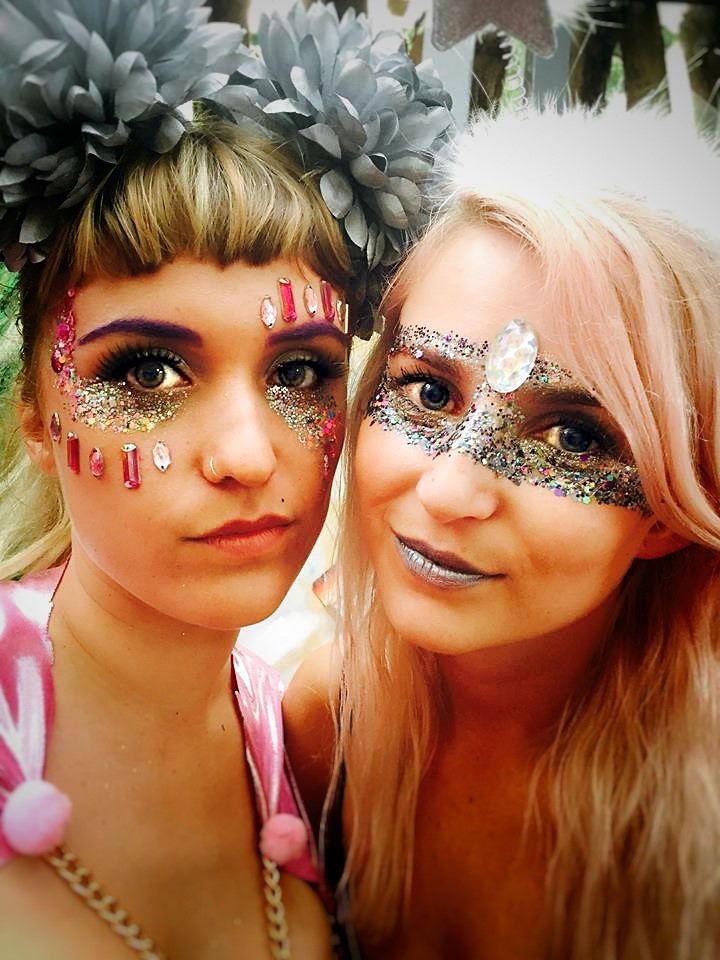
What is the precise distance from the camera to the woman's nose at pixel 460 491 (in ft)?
2.32

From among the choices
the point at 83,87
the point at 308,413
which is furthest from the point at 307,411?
the point at 83,87

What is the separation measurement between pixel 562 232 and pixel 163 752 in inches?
23.5

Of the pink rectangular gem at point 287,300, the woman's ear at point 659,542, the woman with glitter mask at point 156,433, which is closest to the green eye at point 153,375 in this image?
the woman with glitter mask at point 156,433

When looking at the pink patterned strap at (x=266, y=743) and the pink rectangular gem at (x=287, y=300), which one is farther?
the pink patterned strap at (x=266, y=743)

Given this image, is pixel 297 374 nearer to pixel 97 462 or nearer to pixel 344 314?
pixel 344 314

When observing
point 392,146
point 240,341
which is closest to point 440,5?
point 392,146

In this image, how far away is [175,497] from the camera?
0.73m

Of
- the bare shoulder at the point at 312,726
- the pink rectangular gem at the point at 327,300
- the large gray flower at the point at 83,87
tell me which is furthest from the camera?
the bare shoulder at the point at 312,726

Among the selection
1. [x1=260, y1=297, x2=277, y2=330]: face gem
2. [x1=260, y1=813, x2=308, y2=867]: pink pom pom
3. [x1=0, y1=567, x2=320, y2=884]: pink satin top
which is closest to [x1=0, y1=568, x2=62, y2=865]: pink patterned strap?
[x1=0, y1=567, x2=320, y2=884]: pink satin top

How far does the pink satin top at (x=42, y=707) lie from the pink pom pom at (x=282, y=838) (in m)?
0.01

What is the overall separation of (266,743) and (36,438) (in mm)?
379

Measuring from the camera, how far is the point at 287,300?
0.75 m

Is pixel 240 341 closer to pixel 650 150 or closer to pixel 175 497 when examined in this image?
pixel 175 497

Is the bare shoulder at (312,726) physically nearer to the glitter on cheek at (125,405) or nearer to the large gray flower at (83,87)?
the glitter on cheek at (125,405)
